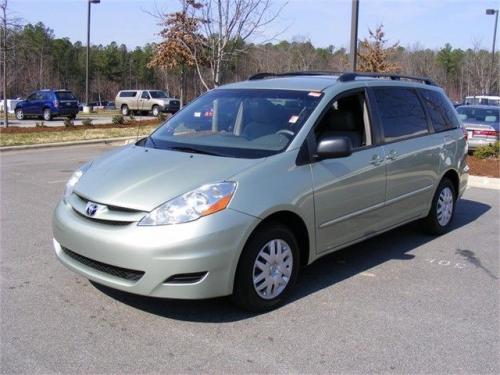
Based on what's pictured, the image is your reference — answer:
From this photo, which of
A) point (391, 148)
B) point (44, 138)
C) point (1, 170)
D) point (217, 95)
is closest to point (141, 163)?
point (217, 95)

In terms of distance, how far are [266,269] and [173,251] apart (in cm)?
79

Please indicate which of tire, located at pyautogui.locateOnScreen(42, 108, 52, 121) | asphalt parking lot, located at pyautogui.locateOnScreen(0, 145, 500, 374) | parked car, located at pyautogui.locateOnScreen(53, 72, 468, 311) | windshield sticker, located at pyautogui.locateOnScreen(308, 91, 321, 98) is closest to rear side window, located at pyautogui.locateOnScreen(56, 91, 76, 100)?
tire, located at pyautogui.locateOnScreen(42, 108, 52, 121)

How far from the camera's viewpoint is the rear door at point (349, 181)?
4586mm

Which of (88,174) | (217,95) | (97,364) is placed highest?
(217,95)

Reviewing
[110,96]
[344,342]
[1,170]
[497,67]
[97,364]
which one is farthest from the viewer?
[110,96]

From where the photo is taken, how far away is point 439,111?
6570 mm

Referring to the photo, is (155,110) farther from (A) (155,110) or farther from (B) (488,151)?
(B) (488,151)

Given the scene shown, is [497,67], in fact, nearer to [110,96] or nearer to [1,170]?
[1,170]

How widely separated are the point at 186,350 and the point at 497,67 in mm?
48517

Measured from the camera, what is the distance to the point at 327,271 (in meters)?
5.19

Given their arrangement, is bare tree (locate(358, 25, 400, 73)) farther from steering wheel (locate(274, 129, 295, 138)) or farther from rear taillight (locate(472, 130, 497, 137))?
steering wheel (locate(274, 129, 295, 138))

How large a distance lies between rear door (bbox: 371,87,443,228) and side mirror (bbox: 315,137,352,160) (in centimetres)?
98

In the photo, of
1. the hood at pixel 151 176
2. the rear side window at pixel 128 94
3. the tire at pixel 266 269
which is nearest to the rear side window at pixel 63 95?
the rear side window at pixel 128 94

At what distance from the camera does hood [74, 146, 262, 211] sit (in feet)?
12.8
